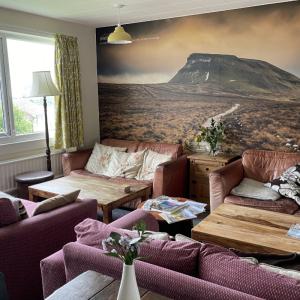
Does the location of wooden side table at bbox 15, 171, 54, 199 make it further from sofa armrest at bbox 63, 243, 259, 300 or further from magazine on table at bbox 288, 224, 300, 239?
magazine on table at bbox 288, 224, 300, 239

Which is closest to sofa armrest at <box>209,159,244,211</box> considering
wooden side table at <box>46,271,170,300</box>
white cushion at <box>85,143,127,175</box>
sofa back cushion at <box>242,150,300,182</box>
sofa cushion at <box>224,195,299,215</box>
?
sofa cushion at <box>224,195,299,215</box>

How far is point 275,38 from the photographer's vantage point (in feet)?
12.6

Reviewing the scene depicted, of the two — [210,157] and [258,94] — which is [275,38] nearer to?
[258,94]

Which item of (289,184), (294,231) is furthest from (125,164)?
(294,231)

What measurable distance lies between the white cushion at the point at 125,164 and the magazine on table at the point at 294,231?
89.5 inches

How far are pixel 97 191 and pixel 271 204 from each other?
1.77m

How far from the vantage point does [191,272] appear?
142 centimetres

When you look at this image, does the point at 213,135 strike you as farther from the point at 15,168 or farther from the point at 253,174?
the point at 15,168

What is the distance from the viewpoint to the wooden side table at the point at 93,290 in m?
1.22

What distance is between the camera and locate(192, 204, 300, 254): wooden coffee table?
2.19m

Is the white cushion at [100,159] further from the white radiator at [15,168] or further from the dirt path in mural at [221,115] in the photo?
the dirt path in mural at [221,115]

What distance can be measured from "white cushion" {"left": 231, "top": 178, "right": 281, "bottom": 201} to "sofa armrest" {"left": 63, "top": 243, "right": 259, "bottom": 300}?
2233 millimetres

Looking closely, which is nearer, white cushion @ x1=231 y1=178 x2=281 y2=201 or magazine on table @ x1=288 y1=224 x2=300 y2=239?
magazine on table @ x1=288 y1=224 x2=300 y2=239

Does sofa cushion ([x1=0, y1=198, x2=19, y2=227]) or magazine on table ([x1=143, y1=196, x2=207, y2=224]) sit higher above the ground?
sofa cushion ([x1=0, y1=198, x2=19, y2=227])
